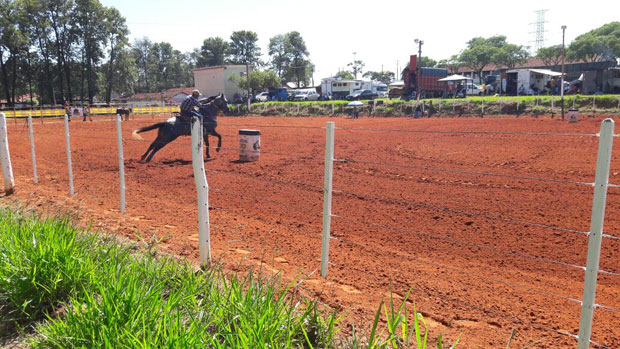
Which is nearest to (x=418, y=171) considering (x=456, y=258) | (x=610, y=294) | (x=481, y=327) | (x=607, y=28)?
(x=456, y=258)

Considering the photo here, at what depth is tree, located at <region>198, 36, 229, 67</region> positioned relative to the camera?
4889 inches

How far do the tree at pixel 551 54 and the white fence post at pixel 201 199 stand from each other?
99.4 meters

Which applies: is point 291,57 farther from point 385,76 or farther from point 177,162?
point 177,162

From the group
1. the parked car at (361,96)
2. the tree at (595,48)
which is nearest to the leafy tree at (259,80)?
the parked car at (361,96)

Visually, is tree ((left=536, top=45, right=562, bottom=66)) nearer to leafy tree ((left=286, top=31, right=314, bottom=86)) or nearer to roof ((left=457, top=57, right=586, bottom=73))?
roof ((left=457, top=57, right=586, bottom=73))

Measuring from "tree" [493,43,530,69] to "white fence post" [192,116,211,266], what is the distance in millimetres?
99441

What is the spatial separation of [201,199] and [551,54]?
103 metres

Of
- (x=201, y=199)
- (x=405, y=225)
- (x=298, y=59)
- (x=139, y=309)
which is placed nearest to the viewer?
(x=139, y=309)

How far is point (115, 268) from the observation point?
3.92 m

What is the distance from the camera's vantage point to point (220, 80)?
83.4 metres

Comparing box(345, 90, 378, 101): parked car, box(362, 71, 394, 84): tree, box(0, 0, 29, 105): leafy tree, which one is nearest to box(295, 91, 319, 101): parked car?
box(345, 90, 378, 101): parked car

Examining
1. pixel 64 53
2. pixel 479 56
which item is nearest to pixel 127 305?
pixel 64 53

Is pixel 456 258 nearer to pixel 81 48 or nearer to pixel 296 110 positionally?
pixel 296 110

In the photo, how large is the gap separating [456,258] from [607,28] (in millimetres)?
111665
